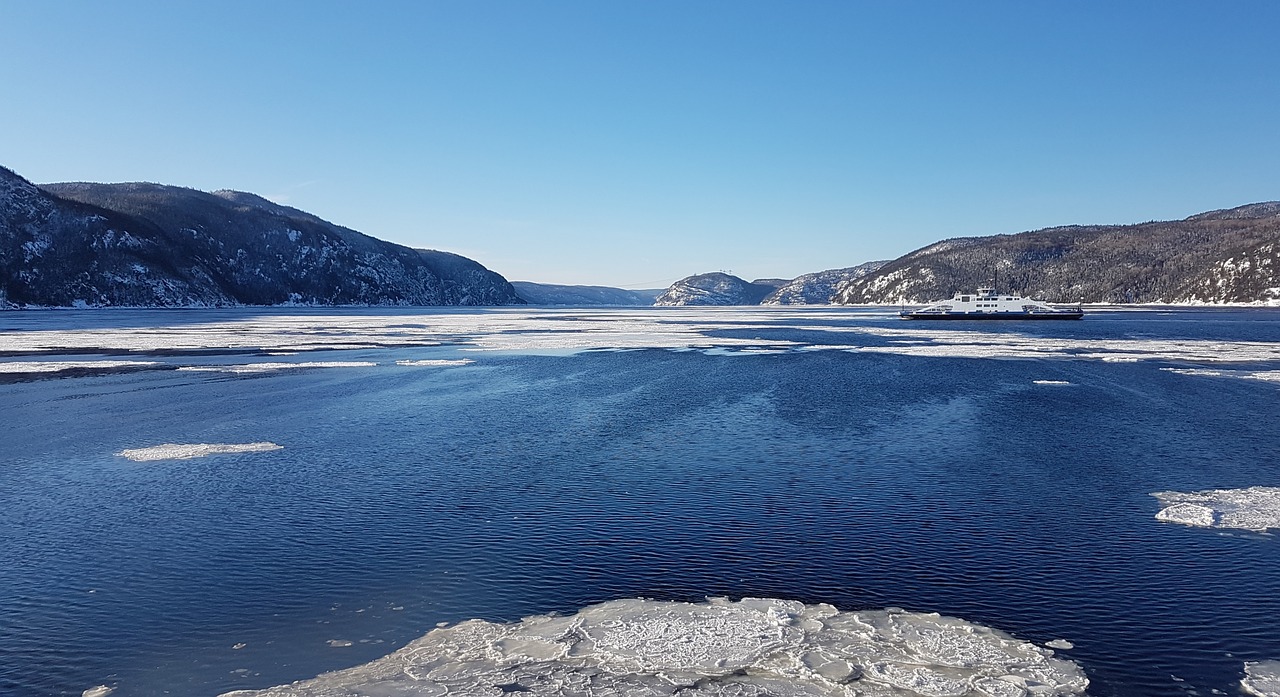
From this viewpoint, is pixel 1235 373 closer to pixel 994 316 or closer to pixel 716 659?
pixel 716 659

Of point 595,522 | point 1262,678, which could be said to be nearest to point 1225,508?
point 1262,678

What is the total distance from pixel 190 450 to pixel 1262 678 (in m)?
26.2

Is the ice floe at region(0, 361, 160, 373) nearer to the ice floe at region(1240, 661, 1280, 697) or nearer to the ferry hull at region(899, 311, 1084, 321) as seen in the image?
the ice floe at region(1240, 661, 1280, 697)

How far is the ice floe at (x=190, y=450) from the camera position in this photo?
22203mm

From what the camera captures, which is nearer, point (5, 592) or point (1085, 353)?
point (5, 592)

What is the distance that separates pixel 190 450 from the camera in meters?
23.1

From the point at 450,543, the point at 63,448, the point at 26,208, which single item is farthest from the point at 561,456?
the point at 26,208

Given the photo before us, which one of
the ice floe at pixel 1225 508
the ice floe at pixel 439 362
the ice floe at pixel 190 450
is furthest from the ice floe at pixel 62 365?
the ice floe at pixel 1225 508

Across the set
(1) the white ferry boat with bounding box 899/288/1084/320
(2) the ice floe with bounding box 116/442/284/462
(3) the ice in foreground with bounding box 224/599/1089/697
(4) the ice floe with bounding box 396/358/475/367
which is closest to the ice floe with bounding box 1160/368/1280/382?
(3) the ice in foreground with bounding box 224/599/1089/697

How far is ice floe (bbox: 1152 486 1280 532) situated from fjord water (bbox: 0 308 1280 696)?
56cm

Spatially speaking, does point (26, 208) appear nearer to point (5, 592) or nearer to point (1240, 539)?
point (5, 592)

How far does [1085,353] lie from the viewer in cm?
5838

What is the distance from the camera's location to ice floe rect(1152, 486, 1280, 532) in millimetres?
15382

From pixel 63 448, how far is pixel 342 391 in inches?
535
